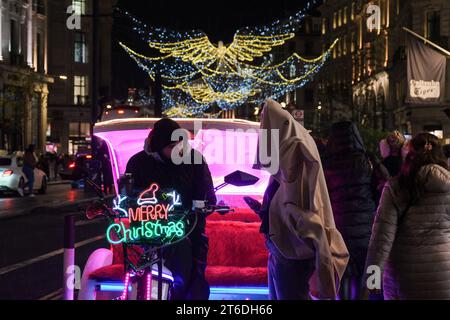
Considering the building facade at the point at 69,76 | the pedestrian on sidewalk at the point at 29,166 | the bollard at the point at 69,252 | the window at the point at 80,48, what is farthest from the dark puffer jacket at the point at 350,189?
the window at the point at 80,48

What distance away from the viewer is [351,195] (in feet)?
20.8

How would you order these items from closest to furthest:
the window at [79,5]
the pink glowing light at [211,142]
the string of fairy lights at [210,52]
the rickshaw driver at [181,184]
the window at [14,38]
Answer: the rickshaw driver at [181,184], the pink glowing light at [211,142], the string of fairy lights at [210,52], the window at [14,38], the window at [79,5]

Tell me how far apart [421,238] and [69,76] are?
226 ft

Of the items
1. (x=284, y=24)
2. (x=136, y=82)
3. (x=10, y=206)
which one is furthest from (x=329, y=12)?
(x=10, y=206)

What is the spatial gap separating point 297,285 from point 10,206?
18913 mm

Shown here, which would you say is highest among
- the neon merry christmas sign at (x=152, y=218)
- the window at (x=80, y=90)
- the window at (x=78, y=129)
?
the window at (x=80, y=90)

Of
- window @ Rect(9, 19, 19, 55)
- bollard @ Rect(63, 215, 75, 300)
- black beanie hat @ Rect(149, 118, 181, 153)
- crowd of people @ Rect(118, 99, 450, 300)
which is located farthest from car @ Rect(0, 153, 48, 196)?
window @ Rect(9, 19, 19, 55)

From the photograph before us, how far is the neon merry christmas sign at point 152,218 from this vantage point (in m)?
4.82

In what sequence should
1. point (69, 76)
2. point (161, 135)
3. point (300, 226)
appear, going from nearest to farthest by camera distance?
1. point (300, 226)
2. point (161, 135)
3. point (69, 76)

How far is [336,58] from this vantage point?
8700 cm

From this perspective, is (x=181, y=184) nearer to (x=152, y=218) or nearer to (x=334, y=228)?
(x=152, y=218)

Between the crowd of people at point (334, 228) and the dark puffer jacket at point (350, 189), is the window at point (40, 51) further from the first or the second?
the crowd of people at point (334, 228)

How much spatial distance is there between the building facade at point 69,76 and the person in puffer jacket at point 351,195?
211 ft

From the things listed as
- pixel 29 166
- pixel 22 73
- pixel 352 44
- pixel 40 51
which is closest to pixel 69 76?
pixel 40 51
